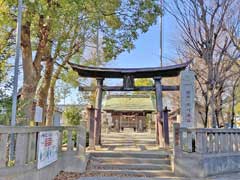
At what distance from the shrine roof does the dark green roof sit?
1311cm

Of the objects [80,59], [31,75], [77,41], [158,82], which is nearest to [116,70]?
[158,82]

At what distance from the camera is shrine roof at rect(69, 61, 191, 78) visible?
1073 cm

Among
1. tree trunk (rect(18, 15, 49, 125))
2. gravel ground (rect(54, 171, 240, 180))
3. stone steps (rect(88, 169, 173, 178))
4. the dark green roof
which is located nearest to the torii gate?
tree trunk (rect(18, 15, 49, 125))

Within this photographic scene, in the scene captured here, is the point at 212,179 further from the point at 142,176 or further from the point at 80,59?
the point at 80,59

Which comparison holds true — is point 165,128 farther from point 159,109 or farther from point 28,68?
point 28,68

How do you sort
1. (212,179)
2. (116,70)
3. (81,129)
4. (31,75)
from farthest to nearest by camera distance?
(116,70)
(31,75)
(81,129)
(212,179)

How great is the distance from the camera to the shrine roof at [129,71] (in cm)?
1073

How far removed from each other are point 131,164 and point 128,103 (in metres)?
17.2

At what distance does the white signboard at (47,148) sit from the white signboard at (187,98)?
4.19 metres

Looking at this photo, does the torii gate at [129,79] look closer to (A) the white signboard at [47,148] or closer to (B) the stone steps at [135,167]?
(B) the stone steps at [135,167]

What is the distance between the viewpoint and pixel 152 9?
952 centimetres

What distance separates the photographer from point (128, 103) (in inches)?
993

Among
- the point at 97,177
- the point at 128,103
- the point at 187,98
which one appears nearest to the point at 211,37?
the point at 187,98

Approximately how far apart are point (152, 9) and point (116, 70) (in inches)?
108
